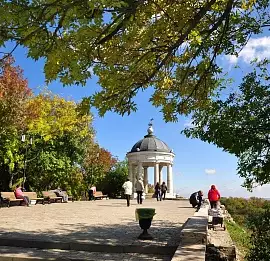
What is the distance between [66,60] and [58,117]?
27.4 meters

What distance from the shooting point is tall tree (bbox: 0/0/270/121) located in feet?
17.3

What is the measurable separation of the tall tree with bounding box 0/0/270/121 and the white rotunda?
29.8 metres

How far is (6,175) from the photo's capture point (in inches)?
1342

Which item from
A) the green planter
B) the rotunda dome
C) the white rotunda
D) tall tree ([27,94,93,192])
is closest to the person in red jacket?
the green planter

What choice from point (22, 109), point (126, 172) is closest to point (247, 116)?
point (22, 109)

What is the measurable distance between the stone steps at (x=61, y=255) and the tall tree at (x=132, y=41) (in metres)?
2.95

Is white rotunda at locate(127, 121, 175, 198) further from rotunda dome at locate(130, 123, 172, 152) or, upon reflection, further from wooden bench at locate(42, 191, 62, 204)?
wooden bench at locate(42, 191, 62, 204)

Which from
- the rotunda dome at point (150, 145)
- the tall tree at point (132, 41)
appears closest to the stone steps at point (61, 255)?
the tall tree at point (132, 41)

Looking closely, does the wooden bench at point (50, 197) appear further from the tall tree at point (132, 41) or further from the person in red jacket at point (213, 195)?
the tall tree at point (132, 41)

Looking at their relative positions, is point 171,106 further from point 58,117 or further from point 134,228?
point 58,117

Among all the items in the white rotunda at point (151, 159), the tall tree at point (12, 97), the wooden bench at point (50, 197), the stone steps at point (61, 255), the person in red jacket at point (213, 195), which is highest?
the tall tree at point (12, 97)

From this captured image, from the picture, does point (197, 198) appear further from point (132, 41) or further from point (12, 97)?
point (132, 41)

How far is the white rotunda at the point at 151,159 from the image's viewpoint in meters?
39.3

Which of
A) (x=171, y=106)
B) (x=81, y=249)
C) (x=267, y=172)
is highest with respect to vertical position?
(x=171, y=106)
